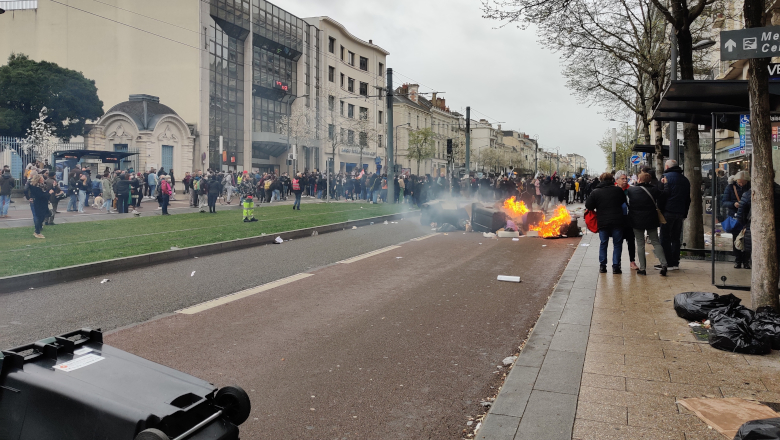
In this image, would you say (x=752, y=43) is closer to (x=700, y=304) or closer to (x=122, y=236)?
(x=700, y=304)

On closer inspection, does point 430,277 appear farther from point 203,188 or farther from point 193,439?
point 203,188

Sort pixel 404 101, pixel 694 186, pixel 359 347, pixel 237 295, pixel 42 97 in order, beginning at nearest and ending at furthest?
pixel 359 347, pixel 237 295, pixel 694 186, pixel 42 97, pixel 404 101

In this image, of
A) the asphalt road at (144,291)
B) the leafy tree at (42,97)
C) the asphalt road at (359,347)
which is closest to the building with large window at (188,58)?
the leafy tree at (42,97)

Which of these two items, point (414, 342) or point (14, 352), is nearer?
point (14, 352)

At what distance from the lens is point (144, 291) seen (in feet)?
27.1

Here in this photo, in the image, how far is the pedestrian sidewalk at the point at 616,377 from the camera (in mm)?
3562

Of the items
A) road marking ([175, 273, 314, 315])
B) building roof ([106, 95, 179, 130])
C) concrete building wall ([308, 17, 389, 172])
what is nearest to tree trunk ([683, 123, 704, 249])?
road marking ([175, 273, 314, 315])

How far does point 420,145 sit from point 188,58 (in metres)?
30.6

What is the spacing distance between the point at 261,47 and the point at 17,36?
18986 mm

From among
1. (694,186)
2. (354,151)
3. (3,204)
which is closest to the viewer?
(694,186)

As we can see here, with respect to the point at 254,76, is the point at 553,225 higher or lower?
lower

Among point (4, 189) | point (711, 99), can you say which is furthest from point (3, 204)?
point (711, 99)

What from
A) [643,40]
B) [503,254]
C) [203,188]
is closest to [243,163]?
[203,188]

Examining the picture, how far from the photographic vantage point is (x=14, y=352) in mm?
2387
